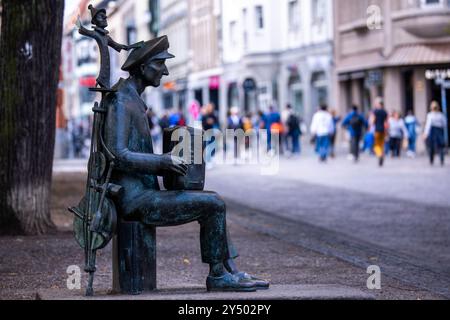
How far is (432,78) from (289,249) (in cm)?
3687

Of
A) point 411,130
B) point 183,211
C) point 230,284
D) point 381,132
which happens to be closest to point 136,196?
point 183,211

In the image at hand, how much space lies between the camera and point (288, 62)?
190 feet

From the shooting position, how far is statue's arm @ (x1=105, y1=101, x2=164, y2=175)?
8203 mm

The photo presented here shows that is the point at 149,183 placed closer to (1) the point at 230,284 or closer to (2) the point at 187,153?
(2) the point at 187,153

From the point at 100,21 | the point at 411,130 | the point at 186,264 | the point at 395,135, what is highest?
the point at 100,21

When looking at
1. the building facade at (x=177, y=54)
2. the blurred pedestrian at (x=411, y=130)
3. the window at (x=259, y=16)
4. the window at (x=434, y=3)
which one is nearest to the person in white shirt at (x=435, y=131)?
the window at (x=259, y=16)

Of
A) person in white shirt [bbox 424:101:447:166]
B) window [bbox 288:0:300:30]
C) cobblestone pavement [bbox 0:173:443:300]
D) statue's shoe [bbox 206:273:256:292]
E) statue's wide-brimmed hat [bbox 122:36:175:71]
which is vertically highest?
window [bbox 288:0:300:30]

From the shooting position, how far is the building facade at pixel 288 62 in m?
52.3

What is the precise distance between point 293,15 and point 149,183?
42664 millimetres

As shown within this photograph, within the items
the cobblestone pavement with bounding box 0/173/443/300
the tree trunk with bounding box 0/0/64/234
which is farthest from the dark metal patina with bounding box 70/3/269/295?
the tree trunk with bounding box 0/0/64/234

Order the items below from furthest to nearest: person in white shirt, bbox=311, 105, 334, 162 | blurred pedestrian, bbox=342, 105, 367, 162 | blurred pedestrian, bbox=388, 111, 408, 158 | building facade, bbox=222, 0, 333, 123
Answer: building facade, bbox=222, 0, 333, 123, blurred pedestrian, bbox=388, 111, 408, 158, blurred pedestrian, bbox=342, 105, 367, 162, person in white shirt, bbox=311, 105, 334, 162

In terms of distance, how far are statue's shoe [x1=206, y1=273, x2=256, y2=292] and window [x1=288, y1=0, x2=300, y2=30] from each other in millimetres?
39896

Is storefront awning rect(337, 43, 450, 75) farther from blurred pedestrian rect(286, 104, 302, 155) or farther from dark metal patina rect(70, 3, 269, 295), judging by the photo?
dark metal patina rect(70, 3, 269, 295)

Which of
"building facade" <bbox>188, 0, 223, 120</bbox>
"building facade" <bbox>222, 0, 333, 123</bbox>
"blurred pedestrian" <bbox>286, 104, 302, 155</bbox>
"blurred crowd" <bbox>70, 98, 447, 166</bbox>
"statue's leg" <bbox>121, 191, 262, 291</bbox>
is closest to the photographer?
"statue's leg" <bbox>121, 191, 262, 291</bbox>
